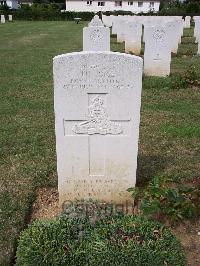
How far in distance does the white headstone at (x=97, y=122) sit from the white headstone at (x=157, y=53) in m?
7.34

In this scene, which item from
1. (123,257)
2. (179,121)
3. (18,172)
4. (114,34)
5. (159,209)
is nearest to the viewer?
(123,257)

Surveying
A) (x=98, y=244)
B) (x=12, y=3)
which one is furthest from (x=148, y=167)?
(x=12, y=3)

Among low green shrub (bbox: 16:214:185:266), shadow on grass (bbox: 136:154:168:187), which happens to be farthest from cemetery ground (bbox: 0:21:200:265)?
low green shrub (bbox: 16:214:185:266)

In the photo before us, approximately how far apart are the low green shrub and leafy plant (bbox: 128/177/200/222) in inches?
14.6

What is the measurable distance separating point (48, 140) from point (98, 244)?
11.2ft

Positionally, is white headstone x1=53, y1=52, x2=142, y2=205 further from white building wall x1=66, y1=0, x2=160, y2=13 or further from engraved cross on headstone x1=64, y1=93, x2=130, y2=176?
white building wall x1=66, y1=0, x2=160, y2=13

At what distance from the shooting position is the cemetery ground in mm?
4656

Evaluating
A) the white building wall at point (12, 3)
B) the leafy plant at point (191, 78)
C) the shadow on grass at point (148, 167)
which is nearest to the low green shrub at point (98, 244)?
the shadow on grass at point (148, 167)

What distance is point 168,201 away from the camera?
4.48 m

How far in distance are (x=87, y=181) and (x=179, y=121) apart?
139 inches

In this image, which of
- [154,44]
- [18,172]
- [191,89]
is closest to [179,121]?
[191,89]

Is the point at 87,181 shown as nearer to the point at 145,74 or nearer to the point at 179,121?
the point at 179,121

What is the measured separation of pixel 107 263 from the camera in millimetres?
3529

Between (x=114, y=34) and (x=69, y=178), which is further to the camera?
(x=114, y=34)
